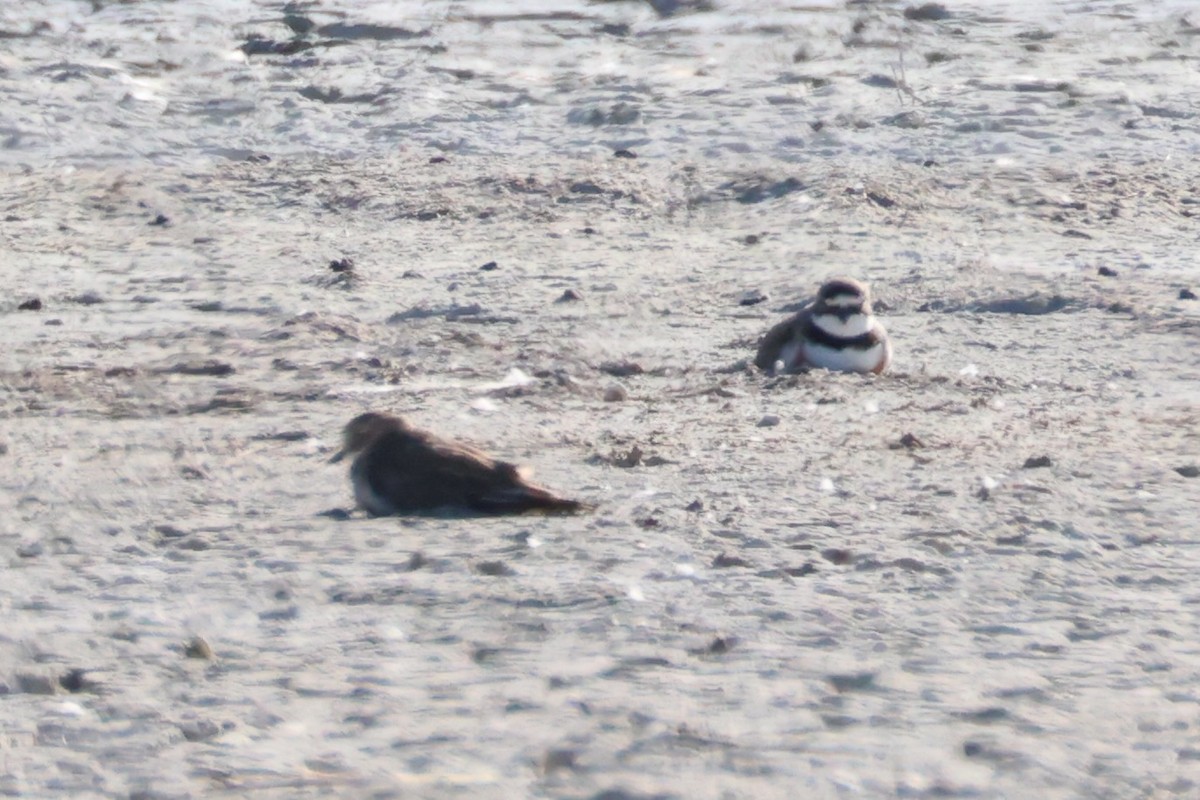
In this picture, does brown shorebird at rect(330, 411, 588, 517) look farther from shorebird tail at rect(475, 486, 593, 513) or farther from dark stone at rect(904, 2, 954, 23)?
dark stone at rect(904, 2, 954, 23)

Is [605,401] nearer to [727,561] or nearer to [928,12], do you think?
[727,561]

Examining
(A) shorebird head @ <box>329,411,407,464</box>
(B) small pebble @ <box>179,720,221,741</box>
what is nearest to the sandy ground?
(B) small pebble @ <box>179,720,221,741</box>

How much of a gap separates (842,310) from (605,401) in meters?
1.02

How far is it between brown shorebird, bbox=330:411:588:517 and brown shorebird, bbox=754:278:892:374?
1.99m

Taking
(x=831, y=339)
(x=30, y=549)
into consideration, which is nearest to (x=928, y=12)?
(x=831, y=339)

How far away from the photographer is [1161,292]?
8328 millimetres

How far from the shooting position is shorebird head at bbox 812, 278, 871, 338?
290 inches

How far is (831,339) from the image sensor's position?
23.7ft

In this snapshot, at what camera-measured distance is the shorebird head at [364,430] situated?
5832mm

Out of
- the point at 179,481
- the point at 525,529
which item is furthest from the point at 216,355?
the point at 525,529

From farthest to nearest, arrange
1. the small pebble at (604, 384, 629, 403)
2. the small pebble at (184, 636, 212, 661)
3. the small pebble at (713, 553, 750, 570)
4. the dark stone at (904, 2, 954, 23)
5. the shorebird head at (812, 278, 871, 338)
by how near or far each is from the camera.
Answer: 1. the dark stone at (904, 2, 954, 23)
2. the shorebird head at (812, 278, 871, 338)
3. the small pebble at (604, 384, 629, 403)
4. the small pebble at (713, 553, 750, 570)
5. the small pebble at (184, 636, 212, 661)

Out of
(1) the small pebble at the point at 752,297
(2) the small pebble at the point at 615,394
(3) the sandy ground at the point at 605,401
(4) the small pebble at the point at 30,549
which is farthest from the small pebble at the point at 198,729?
(1) the small pebble at the point at 752,297

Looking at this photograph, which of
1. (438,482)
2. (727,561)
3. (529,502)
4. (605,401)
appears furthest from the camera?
(605,401)

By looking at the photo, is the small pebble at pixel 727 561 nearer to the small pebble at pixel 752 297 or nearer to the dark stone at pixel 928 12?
the small pebble at pixel 752 297
